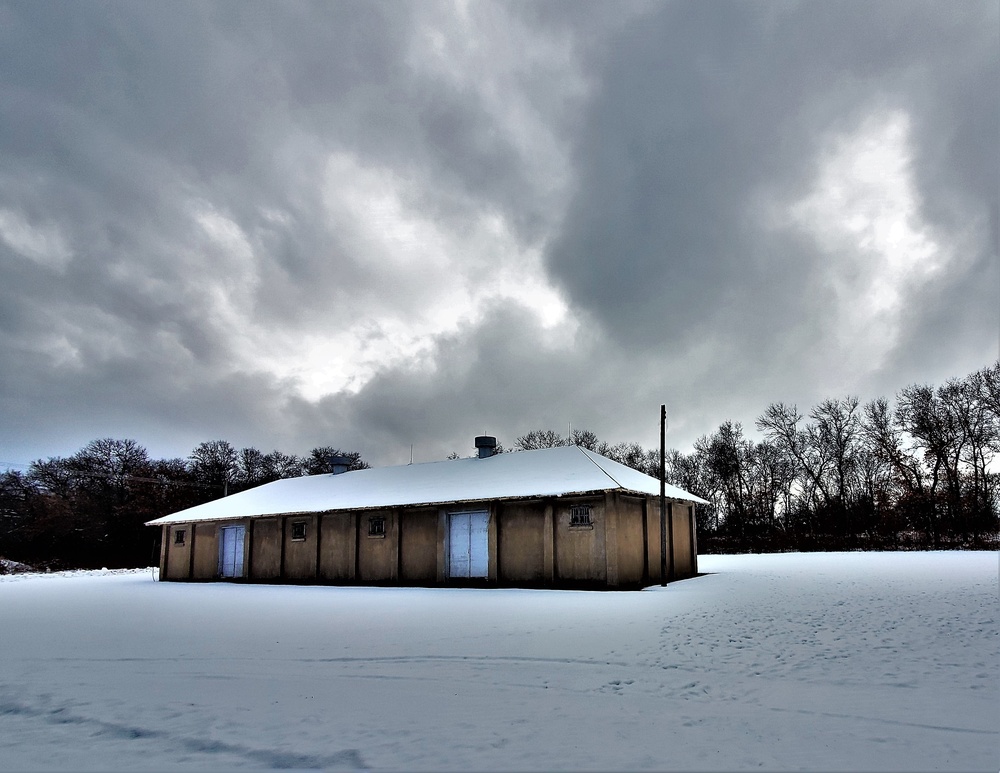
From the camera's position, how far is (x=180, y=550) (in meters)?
29.0

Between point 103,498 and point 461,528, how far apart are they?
1605 inches

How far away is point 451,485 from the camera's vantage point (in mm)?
22406

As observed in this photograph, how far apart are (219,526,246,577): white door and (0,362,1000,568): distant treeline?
21.4 metres

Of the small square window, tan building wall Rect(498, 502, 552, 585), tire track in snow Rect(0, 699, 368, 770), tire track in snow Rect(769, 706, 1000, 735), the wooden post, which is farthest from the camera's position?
the wooden post

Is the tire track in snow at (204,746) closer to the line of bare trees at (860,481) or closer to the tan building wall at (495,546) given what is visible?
the tan building wall at (495,546)

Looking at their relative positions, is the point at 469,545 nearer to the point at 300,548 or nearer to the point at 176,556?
the point at 300,548

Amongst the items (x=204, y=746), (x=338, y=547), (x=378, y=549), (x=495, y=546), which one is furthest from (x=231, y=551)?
(x=204, y=746)

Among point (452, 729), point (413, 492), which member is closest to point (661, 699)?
point (452, 729)

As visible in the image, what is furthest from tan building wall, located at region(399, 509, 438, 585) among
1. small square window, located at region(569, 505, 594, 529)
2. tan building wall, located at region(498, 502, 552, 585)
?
small square window, located at region(569, 505, 594, 529)

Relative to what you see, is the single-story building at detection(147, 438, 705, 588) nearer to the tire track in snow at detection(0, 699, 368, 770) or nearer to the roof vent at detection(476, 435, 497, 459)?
the roof vent at detection(476, 435, 497, 459)

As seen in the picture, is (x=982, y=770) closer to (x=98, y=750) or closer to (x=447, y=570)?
(x=98, y=750)

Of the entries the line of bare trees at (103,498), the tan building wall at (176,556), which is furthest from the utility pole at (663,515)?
the line of bare trees at (103,498)

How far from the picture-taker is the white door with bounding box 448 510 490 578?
67.2 feet

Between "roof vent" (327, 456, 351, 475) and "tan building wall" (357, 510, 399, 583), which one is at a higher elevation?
"roof vent" (327, 456, 351, 475)
